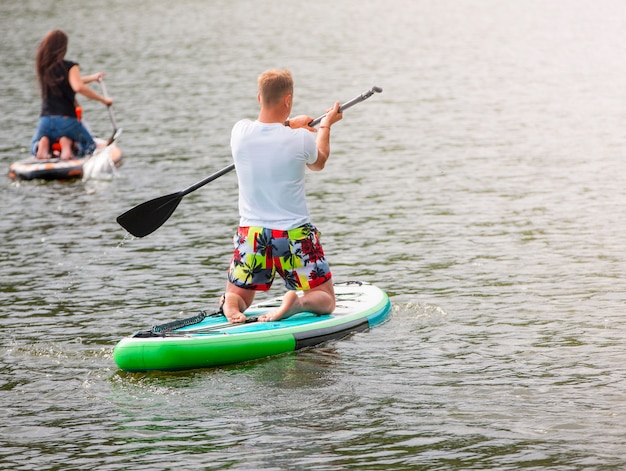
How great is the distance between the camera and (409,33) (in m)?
35.2

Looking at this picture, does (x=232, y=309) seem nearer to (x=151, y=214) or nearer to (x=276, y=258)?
(x=276, y=258)

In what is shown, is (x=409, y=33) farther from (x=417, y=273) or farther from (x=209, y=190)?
(x=417, y=273)

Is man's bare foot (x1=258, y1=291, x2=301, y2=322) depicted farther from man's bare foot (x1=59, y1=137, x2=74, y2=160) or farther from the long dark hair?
man's bare foot (x1=59, y1=137, x2=74, y2=160)

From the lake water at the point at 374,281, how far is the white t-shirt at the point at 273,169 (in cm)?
93

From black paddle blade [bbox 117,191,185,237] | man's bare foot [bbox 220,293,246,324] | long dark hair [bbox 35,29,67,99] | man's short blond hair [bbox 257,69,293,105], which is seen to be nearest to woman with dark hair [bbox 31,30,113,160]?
long dark hair [bbox 35,29,67,99]

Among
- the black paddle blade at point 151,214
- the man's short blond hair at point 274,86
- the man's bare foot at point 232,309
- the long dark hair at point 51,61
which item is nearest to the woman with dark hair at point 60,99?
the long dark hair at point 51,61

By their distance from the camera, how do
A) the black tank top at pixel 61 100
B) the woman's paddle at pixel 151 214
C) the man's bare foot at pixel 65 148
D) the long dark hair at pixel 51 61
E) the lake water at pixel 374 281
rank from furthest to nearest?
the man's bare foot at pixel 65 148
the black tank top at pixel 61 100
the long dark hair at pixel 51 61
the woman's paddle at pixel 151 214
the lake water at pixel 374 281

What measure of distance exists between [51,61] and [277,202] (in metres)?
7.94

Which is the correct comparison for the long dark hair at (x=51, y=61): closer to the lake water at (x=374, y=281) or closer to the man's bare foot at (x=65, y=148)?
the man's bare foot at (x=65, y=148)

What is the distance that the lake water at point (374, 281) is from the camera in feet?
21.2

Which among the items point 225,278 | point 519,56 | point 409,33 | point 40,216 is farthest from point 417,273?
point 409,33

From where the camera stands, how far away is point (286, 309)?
8203mm

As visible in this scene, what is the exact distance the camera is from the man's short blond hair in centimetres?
781

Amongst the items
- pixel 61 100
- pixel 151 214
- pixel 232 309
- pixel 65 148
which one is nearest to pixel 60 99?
pixel 61 100
